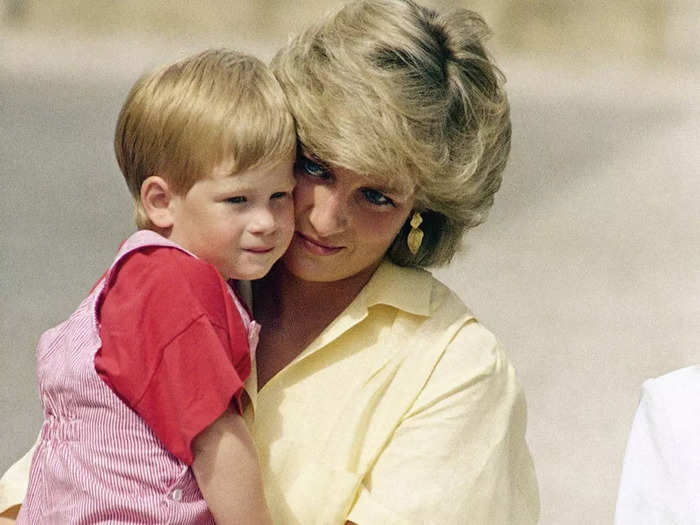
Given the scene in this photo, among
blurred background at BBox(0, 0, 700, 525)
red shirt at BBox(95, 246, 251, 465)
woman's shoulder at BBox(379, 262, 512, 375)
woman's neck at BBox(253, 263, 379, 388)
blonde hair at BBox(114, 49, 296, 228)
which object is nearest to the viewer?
red shirt at BBox(95, 246, 251, 465)

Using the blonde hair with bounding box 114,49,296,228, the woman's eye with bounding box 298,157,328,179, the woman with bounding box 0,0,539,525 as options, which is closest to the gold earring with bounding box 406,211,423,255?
the woman with bounding box 0,0,539,525

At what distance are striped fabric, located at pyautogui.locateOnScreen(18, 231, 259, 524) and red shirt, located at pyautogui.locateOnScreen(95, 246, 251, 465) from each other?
0.03 m

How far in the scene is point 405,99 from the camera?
258cm

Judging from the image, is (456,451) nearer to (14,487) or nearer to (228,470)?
(228,470)

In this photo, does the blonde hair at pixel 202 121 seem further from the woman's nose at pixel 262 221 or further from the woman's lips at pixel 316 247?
the woman's lips at pixel 316 247

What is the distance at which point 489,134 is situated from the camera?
8.84 feet

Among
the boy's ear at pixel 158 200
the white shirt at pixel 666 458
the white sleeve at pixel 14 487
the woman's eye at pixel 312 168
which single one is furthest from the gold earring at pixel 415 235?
the white shirt at pixel 666 458

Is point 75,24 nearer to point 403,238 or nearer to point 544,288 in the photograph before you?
point 544,288

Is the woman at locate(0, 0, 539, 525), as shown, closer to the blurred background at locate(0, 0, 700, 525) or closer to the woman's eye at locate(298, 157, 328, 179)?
the woman's eye at locate(298, 157, 328, 179)

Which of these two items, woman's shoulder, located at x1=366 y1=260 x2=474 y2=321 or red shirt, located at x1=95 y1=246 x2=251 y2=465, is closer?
red shirt, located at x1=95 y1=246 x2=251 y2=465

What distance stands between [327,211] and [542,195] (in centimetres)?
660

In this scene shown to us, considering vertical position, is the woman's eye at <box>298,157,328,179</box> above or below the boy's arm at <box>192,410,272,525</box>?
above

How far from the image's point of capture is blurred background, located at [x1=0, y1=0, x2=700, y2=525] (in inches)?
243

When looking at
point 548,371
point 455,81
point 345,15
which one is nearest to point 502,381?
point 455,81
